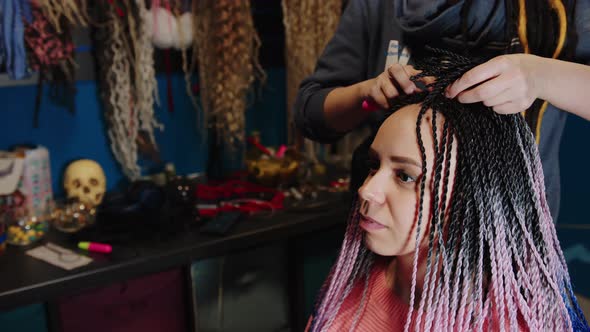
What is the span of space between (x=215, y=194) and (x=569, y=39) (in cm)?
133

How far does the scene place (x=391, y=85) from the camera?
2.85ft

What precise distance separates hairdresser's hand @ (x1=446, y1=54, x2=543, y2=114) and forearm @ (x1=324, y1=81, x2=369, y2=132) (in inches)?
8.7

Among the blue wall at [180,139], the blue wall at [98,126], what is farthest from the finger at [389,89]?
the blue wall at [98,126]

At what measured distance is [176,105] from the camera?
6.96ft

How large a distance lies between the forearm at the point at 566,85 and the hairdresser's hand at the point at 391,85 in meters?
0.18

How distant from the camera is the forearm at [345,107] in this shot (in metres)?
0.95

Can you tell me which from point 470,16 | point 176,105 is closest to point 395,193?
point 470,16

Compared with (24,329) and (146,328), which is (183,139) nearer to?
(146,328)

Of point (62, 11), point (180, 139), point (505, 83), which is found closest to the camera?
point (505, 83)

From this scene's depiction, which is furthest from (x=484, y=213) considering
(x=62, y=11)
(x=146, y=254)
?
(x=62, y=11)

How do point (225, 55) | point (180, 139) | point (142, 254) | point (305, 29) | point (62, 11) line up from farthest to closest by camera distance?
point (180, 139)
point (305, 29)
point (225, 55)
point (62, 11)
point (142, 254)

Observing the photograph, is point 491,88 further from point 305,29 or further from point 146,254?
point 305,29

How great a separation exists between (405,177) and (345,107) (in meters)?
0.18

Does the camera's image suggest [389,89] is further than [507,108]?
Yes
